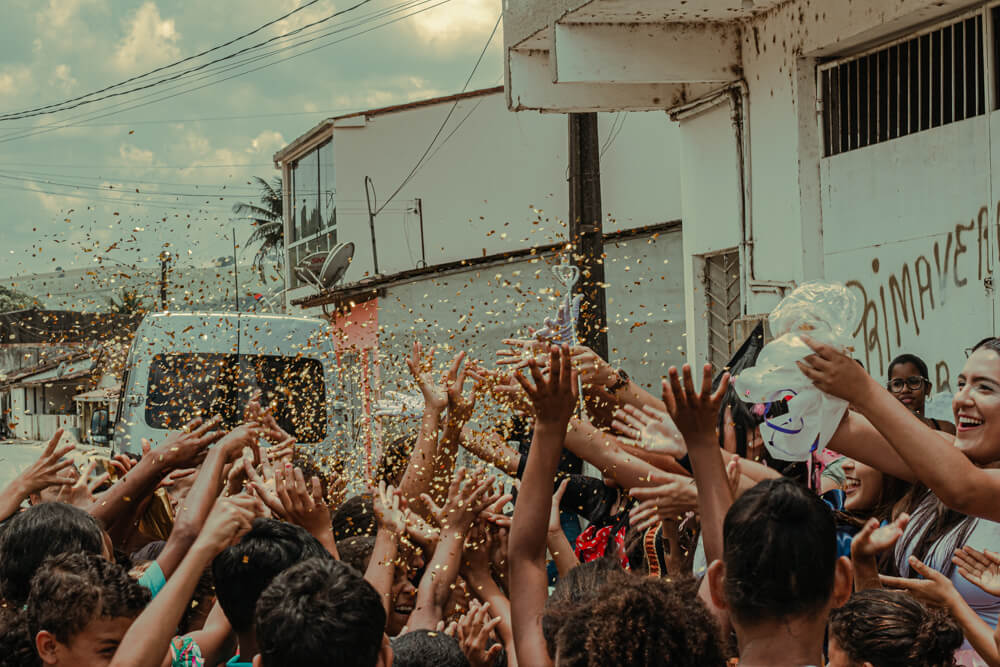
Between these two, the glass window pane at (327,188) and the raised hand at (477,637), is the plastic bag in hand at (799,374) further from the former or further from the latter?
the glass window pane at (327,188)

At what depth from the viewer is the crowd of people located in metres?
2.68

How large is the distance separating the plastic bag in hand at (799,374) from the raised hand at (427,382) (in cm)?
152

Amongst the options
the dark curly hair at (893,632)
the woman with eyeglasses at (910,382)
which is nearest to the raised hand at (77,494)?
the dark curly hair at (893,632)

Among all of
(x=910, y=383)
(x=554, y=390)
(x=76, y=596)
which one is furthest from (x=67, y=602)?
(x=910, y=383)

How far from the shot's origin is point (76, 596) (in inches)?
120

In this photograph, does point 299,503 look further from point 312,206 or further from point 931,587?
point 312,206

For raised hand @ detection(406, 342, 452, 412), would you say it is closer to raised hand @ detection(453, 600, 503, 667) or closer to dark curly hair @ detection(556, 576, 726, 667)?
raised hand @ detection(453, 600, 503, 667)

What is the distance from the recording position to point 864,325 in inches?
314

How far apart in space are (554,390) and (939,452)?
1.14m

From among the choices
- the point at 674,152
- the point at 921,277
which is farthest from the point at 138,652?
the point at 674,152

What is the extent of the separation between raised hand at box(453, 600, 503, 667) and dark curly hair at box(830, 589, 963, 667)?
1107mm

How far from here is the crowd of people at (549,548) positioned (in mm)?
2682

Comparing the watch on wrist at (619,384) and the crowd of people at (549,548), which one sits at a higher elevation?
the watch on wrist at (619,384)

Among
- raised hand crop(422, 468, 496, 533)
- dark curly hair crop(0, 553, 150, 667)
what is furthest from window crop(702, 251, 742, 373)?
dark curly hair crop(0, 553, 150, 667)
